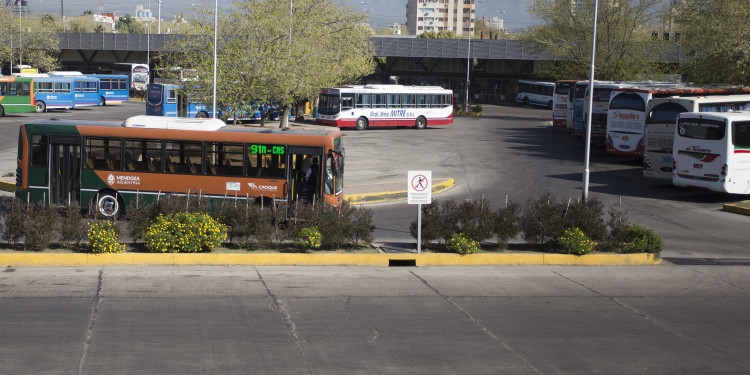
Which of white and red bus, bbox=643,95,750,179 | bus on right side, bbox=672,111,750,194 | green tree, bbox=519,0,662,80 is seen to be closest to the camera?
bus on right side, bbox=672,111,750,194

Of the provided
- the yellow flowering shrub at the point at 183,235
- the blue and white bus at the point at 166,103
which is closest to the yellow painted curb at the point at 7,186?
the yellow flowering shrub at the point at 183,235

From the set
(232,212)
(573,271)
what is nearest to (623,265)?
(573,271)

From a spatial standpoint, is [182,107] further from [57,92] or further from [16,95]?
[57,92]

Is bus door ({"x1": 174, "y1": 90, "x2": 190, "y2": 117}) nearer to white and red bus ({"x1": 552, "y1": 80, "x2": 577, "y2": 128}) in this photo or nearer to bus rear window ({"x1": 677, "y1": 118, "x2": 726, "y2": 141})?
white and red bus ({"x1": 552, "y1": 80, "x2": 577, "y2": 128})

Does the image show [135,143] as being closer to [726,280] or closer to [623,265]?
[623,265]

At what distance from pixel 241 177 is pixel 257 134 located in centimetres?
114

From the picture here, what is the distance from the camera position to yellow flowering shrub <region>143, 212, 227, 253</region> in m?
13.9

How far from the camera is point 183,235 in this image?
551 inches

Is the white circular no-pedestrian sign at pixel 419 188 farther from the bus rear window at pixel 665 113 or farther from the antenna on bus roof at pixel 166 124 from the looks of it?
the bus rear window at pixel 665 113

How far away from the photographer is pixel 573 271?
14906mm

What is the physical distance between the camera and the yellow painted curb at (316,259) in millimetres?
13375

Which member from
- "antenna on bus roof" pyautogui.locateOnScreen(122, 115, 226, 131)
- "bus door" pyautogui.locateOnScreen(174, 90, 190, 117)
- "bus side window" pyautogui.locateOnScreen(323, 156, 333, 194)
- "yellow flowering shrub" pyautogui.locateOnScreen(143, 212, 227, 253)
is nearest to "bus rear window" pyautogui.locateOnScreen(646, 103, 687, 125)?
"bus side window" pyautogui.locateOnScreen(323, 156, 333, 194)

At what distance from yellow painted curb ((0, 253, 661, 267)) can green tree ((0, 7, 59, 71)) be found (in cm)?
5886

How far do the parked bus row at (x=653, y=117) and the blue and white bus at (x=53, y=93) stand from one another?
3506cm
